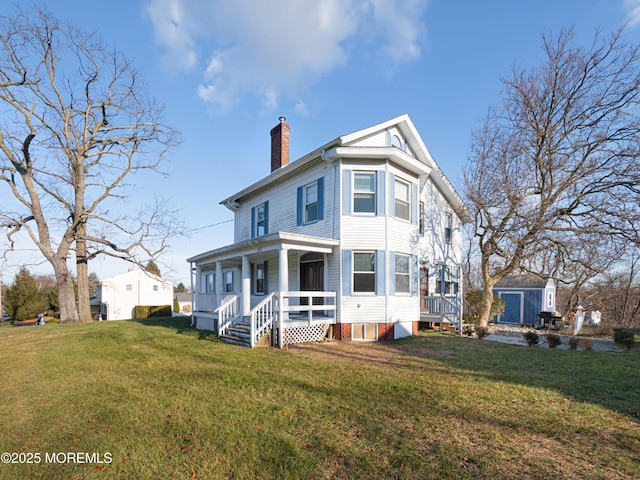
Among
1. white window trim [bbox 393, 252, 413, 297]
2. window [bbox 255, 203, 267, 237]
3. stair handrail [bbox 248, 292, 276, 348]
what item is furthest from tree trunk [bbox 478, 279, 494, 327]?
stair handrail [bbox 248, 292, 276, 348]

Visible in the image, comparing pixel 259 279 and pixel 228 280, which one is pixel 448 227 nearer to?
pixel 259 279

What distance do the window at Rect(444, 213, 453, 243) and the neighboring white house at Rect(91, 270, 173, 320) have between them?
3238cm

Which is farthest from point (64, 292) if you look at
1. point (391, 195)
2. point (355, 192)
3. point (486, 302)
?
point (486, 302)

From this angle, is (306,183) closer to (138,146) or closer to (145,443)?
(145,443)

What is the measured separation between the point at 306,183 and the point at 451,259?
8.40 meters

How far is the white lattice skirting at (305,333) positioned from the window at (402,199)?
4.99 meters

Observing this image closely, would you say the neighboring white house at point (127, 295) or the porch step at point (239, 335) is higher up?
the porch step at point (239, 335)

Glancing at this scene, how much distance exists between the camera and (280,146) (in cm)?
1709

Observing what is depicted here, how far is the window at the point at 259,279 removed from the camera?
1593 centimetres

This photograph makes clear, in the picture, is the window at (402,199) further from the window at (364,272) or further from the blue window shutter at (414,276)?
the window at (364,272)

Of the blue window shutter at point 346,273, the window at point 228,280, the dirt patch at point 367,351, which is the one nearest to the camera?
the dirt patch at point 367,351

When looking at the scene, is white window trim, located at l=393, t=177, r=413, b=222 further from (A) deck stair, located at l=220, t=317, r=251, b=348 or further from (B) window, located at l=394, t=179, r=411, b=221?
(A) deck stair, located at l=220, t=317, r=251, b=348

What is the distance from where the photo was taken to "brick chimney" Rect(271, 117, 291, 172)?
671 inches

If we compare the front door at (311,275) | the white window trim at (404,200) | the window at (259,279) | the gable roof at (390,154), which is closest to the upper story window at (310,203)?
the gable roof at (390,154)
